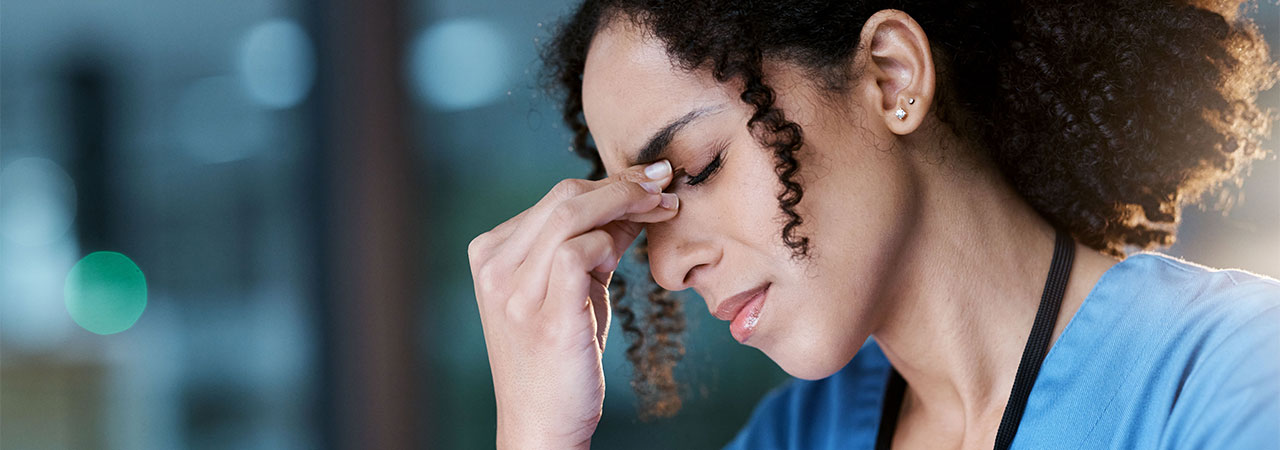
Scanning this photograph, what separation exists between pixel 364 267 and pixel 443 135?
1.05 feet

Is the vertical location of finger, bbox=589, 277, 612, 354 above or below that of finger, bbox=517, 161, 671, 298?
below

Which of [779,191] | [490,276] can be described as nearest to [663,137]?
[779,191]

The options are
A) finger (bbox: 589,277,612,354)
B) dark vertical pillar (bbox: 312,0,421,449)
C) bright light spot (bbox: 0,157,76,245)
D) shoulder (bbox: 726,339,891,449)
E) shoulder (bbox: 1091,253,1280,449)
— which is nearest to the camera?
shoulder (bbox: 1091,253,1280,449)

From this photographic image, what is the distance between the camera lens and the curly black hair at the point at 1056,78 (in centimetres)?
99

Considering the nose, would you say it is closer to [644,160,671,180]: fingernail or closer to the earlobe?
[644,160,671,180]: fingernail

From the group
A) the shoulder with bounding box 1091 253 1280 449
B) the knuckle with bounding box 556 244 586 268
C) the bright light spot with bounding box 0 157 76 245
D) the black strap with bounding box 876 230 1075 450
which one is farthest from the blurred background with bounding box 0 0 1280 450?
the shoulder with bounding box 1091 253 1280 449

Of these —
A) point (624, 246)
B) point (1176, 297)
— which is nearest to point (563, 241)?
point (624, 246)

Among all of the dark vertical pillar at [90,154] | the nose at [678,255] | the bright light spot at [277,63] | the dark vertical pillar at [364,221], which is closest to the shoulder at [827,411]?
the nose at [678,255]

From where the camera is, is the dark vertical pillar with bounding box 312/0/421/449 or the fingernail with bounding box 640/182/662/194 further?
the dark vertical pillar with bounding box 312/0/421/449

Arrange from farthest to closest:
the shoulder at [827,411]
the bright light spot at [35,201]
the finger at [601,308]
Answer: the bright light spot at [35,201], the shoulder at [827,411], the finger at [601,308]

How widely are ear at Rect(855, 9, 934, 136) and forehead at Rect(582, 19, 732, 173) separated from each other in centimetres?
17

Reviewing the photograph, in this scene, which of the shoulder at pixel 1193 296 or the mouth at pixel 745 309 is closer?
the shoulder at pixel 1193 296

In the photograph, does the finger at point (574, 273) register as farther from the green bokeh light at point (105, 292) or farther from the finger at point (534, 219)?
the green bokeh light at point (105, 292)

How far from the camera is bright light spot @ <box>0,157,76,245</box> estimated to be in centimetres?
166
